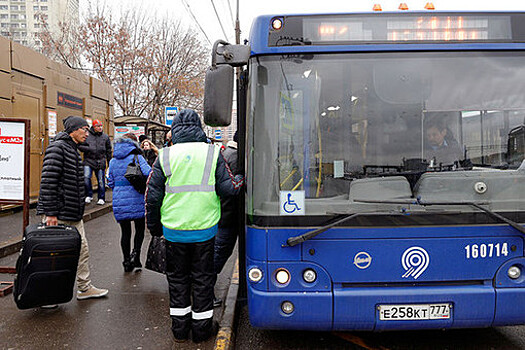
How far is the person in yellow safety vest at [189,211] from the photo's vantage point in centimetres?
375

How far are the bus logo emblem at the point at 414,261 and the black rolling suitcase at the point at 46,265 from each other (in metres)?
2.96

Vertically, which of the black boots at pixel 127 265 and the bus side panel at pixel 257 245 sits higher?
the bus side panel at pixel 257 245

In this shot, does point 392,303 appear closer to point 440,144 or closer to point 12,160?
point 440,144

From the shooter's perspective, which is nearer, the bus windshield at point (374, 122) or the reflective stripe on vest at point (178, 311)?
the bus windshield at point (374, 122)

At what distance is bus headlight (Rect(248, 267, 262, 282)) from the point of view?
11.0 ft

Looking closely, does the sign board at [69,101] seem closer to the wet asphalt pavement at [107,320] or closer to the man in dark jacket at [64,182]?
the wet asphalt pavement at [107,320]

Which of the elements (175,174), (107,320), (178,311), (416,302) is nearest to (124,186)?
(107,320)

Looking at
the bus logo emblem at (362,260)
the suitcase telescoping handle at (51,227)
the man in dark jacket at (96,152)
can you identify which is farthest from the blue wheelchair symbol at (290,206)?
the man in dark jacket at (96,152)

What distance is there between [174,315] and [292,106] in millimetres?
2006

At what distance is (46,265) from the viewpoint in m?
4.21

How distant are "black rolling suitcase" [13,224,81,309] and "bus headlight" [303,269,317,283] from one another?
2.30 meters

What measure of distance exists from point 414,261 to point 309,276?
754 millimetres

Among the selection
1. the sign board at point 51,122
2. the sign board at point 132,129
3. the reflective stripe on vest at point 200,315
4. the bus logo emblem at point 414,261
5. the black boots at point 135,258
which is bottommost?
the reflective stripe on vest at point 200,315

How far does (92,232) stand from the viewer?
8.57 m
